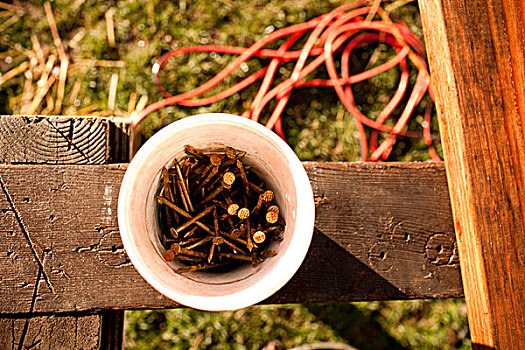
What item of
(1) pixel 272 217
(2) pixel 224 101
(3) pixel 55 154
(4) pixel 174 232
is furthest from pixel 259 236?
(2) pixel 224 101

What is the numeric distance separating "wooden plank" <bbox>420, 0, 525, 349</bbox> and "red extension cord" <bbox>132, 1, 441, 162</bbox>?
1.86ft

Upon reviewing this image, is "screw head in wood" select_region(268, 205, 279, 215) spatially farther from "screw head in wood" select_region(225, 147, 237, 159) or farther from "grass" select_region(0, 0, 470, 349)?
"grass" select_region(0, 0, 470, 349)

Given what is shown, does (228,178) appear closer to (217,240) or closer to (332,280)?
(217,240)

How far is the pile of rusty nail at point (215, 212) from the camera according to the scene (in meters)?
0.73

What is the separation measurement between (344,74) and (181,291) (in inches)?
37.6

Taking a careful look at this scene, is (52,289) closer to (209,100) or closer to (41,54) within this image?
(209,100)

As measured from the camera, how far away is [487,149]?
75 cm

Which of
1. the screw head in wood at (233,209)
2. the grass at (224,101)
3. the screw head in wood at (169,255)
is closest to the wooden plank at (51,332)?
the screw head in wood at (169,255)

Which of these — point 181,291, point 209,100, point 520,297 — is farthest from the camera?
point 209,100

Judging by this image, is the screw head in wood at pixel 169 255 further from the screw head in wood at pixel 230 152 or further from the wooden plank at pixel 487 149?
the wooden plank at pixel 487 149

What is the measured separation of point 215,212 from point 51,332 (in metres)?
0.34

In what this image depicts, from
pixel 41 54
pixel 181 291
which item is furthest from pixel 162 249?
pixel 41 54

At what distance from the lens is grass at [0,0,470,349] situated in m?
1.39

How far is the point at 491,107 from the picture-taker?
0.75m
